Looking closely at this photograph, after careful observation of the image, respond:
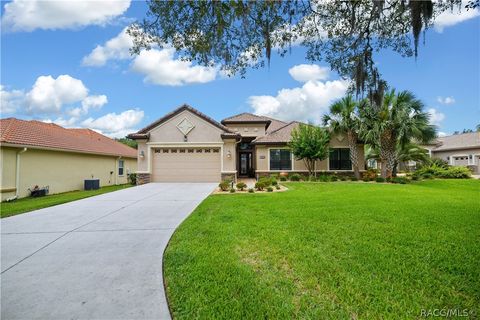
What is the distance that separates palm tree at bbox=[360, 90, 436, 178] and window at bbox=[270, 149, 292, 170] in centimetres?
552

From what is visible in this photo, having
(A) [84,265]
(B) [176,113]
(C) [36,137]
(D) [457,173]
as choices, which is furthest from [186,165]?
(D) [457,173]

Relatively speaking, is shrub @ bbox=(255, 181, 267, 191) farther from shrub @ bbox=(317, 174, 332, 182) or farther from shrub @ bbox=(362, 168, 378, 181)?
shrub @ bbox=(362, 168, 378, 181)

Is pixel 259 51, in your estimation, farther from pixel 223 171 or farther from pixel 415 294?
pixel 223 171

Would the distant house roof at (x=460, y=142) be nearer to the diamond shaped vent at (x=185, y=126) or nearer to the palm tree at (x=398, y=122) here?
the palm tree at (x=398, y=122)

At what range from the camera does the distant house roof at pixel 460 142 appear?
2522 cm

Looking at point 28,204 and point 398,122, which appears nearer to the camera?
point 28,204

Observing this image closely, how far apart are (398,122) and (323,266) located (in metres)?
16.1

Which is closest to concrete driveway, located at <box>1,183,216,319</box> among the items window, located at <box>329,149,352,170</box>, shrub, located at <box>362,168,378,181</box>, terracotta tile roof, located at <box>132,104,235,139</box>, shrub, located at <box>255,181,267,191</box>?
shrub, located at <box>255,181,267,191</box>

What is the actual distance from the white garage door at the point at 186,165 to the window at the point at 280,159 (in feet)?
16.2

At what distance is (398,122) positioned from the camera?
16062 millimetres

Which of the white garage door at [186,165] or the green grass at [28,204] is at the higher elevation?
the white garage door at [186,165]

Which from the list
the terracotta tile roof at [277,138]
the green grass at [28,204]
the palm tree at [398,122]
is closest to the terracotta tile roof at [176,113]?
the terracotta tile roof at [277,138]

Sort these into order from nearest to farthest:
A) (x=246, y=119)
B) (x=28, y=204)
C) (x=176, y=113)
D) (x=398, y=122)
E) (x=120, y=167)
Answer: (x=28, y=204)
(x=398, y=122)
(x=176, y=113)
(x=120, y=167)
(x=246, y=119)

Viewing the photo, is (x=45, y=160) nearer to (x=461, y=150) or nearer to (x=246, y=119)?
(x=246, y=119)
